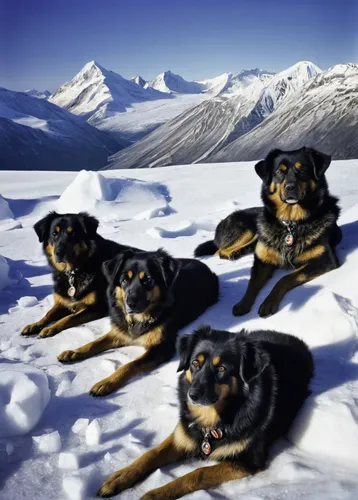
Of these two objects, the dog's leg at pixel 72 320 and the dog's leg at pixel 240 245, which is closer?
the dog's leg at pixel 72 320

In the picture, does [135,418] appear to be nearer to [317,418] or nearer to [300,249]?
[317,418]

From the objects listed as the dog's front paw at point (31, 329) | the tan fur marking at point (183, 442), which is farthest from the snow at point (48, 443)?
the dog's front paw at point (31, 329)

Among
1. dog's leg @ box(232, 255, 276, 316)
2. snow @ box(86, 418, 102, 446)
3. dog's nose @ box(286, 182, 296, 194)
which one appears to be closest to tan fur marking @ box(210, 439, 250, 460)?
snow @ box(86, 418, 102, 446)

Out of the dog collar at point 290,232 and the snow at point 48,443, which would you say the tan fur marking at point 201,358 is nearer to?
the snow at point 48,443

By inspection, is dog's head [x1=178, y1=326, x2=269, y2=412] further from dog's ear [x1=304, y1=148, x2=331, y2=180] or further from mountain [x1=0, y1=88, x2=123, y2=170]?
mountain [x1=0, y1=88, x2=123, y2=170]

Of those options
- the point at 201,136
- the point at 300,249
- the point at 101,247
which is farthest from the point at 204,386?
the point at 201,136

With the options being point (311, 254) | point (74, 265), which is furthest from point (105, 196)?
point (311, 254)
